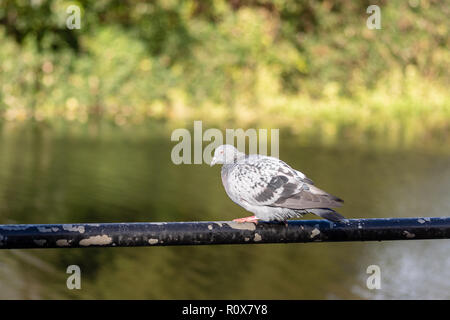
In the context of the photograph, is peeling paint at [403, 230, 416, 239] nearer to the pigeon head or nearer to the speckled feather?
the speckled feather

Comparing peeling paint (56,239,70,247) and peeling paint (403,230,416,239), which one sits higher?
peeling paint (403,230,416,239)

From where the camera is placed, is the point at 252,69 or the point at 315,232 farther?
the point at 252,69

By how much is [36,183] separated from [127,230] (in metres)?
10.9

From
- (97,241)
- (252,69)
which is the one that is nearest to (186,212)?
(97,241)

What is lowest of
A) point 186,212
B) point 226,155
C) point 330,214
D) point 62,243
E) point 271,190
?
point 62,243

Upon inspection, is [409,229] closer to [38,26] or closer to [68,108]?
[38,26]

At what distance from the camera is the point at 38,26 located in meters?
10.1

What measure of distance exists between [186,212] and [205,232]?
8751 millimetres

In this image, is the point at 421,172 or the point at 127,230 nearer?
the point at 127,230

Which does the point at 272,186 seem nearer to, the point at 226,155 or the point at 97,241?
the point at 226,155

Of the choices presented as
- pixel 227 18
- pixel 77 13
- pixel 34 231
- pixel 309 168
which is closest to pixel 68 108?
pixel 227 18

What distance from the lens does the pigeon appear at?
10.5 feet

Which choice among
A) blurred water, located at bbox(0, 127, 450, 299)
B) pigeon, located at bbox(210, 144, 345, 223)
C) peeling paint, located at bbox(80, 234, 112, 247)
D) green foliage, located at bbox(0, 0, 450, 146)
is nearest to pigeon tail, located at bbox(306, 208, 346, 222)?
pigeon, located at bbox(210, 144, 345, 223)

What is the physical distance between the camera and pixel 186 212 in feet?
37.5
